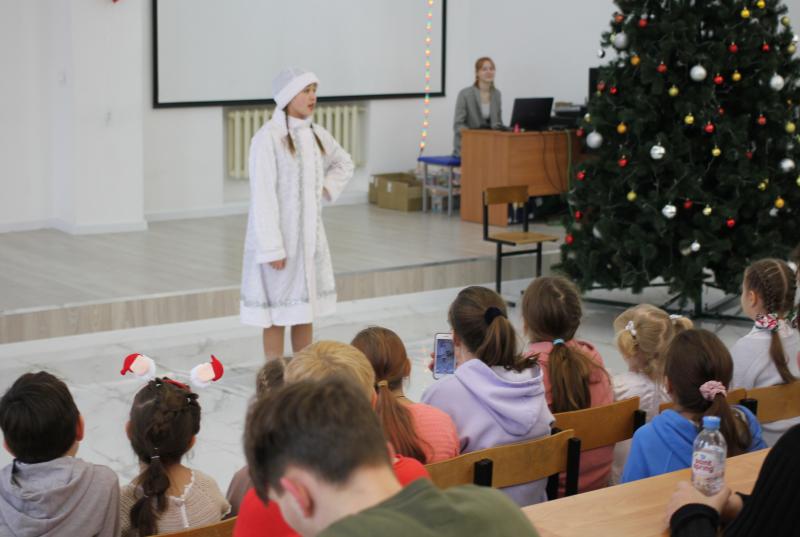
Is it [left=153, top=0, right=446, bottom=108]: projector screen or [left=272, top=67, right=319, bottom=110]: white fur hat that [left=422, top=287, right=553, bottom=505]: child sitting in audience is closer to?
[left=272, top=67, right=319, bottom=110]: white fur hat

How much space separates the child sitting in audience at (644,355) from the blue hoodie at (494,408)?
0.53m

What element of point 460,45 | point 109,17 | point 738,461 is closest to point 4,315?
point 109,17

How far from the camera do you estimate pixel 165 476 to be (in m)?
2.49

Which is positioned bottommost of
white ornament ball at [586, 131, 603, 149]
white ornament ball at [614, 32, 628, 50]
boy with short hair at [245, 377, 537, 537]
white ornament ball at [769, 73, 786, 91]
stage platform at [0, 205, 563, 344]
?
stage platform at [0, 205, 563, 344]

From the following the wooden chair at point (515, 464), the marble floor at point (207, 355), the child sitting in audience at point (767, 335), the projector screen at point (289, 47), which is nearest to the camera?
the wooden chair at point (515, 464)

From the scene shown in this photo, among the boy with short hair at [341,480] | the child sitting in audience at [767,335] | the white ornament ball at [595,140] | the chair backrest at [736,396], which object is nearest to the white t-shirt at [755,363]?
the child sitting in audience at [767,335]

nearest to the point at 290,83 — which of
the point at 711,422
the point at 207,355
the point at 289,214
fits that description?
the point at 289,214

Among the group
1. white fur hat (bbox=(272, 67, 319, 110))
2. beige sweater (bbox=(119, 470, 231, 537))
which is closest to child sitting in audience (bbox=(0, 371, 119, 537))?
beige sweater (bbox=(119, 470, 231, 537))

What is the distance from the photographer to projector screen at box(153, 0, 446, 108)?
914cm

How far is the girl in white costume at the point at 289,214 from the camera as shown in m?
4.92

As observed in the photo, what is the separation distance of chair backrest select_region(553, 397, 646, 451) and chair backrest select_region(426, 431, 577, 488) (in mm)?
183

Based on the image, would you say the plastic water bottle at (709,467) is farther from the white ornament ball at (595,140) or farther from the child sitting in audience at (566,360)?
the white ornament ball at (595,140)

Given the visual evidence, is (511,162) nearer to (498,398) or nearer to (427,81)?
(427,81)

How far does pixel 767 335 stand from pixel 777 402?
0.37 metres
